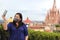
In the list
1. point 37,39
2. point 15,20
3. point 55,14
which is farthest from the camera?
point 55,14

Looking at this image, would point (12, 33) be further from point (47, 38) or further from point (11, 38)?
point (47, 38)

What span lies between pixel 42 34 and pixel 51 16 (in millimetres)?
41115

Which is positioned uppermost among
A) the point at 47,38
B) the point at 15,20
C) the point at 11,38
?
the point at 15,20

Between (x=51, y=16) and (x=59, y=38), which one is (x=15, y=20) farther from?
(x=51, y=16)

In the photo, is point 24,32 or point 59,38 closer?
point 24,32

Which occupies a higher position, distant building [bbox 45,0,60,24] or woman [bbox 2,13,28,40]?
woman [bbox 2,13,28,40]

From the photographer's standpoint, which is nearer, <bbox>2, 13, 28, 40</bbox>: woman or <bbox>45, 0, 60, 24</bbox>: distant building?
<bbox>2, 13, 28, 40</bbox>: woman

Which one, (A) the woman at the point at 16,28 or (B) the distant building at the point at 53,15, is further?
(B) the distant building at the point at 53,15

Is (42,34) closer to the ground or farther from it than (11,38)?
closer to the ground

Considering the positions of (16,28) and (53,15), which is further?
(53,15)

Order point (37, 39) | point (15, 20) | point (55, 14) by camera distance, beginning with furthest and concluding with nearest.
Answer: point (55, 14) → point (37, 39) → point (15, 20)

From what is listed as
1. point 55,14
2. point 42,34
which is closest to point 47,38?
point 42,34

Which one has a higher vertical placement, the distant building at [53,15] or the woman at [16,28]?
the woman at [16,28]

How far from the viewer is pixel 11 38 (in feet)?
18.3
